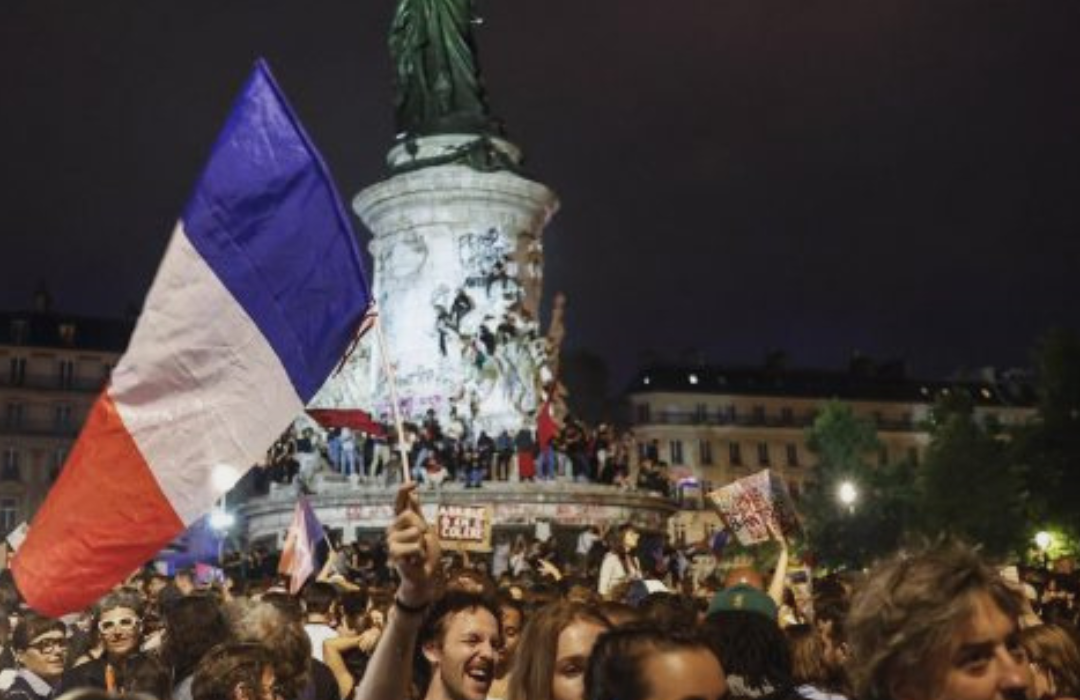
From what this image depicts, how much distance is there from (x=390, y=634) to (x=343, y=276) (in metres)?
1.82

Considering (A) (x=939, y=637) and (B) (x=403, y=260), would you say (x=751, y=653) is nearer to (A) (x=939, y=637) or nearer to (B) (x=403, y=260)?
(A) (x=939, y=637)

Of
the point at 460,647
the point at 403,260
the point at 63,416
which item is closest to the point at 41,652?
the point at 460,647

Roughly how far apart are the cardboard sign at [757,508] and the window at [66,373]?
2569 inches

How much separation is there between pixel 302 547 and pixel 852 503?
5862 centimetres

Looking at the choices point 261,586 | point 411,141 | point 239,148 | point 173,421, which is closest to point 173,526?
point 173,421

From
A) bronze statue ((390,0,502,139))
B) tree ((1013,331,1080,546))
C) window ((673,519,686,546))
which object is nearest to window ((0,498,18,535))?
window ((673,519,686,546))

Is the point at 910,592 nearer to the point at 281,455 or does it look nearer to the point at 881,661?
the point at 881,661

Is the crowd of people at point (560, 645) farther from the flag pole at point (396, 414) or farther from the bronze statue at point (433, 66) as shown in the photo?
the bronze statue at point (433, 66)

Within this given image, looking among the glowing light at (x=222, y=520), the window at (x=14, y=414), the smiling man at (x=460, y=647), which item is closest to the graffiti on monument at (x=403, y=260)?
the glowing light at (x=222, y=520)

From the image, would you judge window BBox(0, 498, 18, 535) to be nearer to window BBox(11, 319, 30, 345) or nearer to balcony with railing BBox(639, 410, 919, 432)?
window BBox(11, 319, 30, 345)

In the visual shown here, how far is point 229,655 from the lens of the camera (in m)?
5.32

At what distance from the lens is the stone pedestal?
33.9 metres

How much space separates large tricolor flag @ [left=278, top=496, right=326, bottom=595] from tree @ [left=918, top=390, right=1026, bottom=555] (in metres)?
42.0

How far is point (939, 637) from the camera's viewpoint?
3496 millimetres
